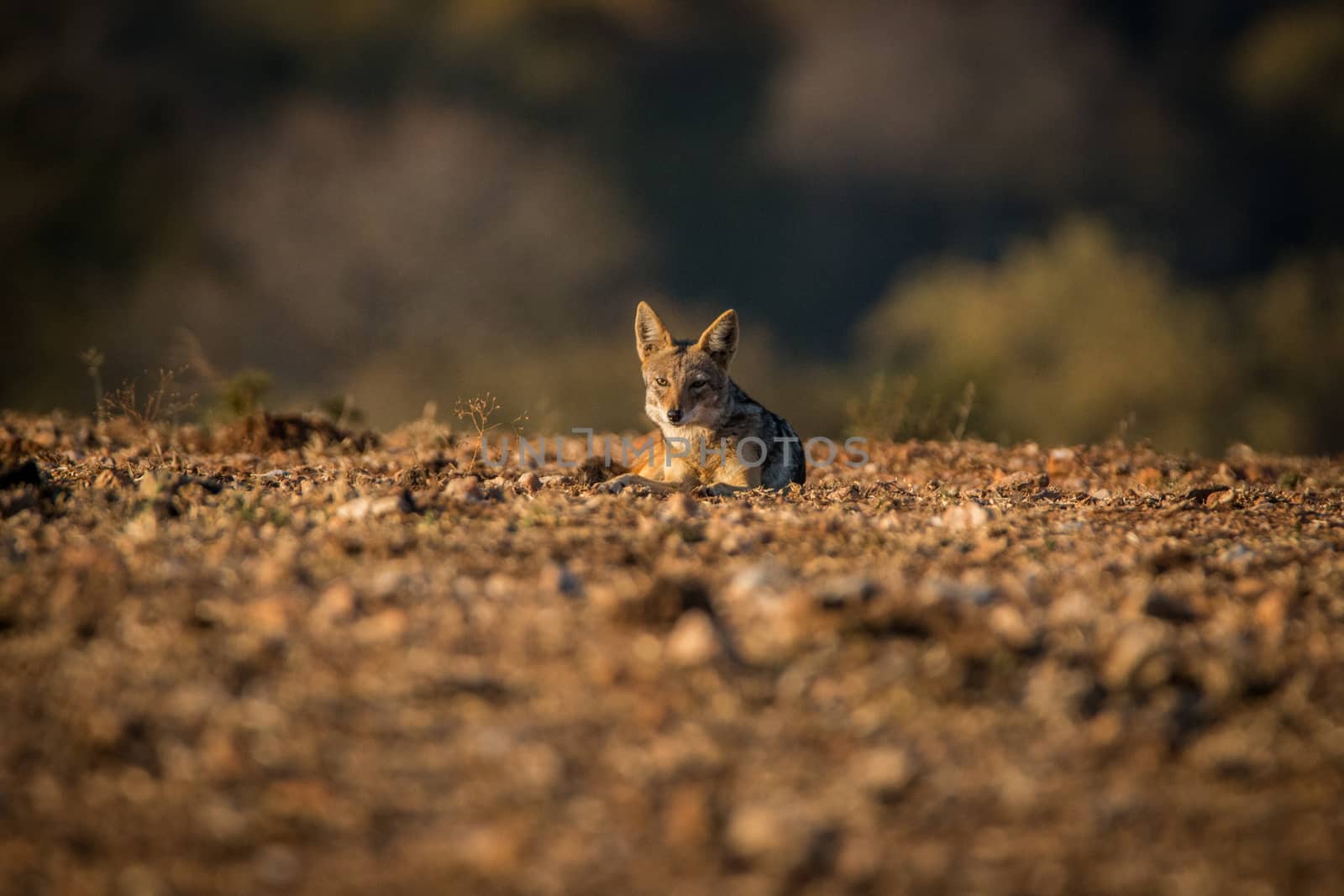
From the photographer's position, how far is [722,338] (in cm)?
850

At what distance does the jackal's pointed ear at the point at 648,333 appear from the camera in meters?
8.61

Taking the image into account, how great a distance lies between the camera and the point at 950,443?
11336 mm

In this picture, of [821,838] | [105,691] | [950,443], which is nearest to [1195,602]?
[821,838]

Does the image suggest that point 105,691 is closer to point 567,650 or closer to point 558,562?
point 567,650

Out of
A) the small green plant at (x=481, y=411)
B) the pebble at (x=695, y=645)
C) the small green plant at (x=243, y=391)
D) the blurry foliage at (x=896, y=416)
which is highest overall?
the blurry foliage at (x=896, y=416)

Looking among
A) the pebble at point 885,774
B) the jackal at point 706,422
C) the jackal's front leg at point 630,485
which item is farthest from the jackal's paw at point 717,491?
the pebble at point 885,774

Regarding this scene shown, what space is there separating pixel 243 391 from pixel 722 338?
20.6 feet

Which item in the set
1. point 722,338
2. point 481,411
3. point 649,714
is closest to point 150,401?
point 481,411

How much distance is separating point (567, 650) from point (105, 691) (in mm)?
1327

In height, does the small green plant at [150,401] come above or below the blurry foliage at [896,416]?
below

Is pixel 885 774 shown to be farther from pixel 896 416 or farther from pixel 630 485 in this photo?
pixel 896 416

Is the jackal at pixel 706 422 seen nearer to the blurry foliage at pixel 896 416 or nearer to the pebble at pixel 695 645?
the blurry foliage at pixel 896 416

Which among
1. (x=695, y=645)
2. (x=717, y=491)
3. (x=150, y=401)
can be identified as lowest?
(x=695, y=645)

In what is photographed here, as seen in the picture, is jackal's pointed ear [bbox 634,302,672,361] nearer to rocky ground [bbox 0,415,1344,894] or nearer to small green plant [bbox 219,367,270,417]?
rocky ground [bbox 0,415,1344,894]
